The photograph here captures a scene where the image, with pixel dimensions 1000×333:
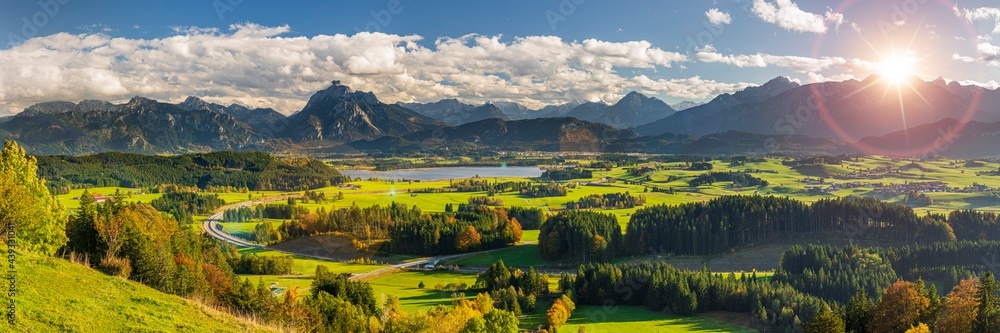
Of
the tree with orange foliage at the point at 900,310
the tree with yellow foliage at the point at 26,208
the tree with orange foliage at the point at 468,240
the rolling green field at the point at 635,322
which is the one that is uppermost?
the tree with yellow foliage at the point at 26,208

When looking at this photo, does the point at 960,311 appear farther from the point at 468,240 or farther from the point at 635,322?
the point at 468,240

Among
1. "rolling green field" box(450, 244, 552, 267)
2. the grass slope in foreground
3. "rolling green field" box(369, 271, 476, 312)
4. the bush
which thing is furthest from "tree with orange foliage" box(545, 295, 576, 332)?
the grass slope in foreground

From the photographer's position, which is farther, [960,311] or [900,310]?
[900,310]

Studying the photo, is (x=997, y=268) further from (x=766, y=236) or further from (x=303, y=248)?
(x=303, y=248)

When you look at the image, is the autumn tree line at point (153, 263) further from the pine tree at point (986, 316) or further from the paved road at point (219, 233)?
the paved road at point (219, 233)

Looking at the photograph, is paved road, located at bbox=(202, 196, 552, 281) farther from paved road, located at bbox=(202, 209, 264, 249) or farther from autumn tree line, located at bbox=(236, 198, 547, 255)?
autumn tree line, located at bbox=(236, 198, 547, 255)

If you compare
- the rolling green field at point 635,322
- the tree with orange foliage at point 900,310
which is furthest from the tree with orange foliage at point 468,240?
the tree with orange foliage at point 900,310

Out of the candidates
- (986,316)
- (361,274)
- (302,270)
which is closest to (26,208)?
(986,316)
